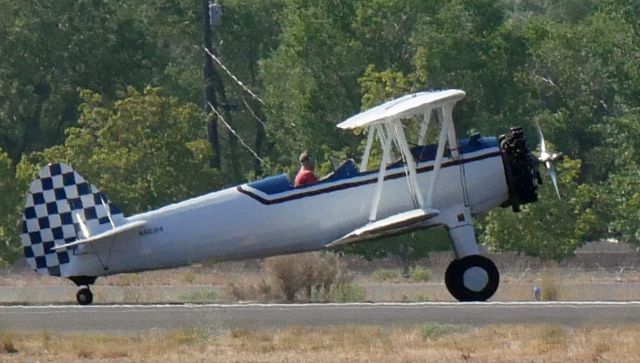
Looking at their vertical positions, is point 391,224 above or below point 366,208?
below

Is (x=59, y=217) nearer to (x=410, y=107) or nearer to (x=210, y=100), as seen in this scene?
(x=410, y=107)

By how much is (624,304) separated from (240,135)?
3669 centimetres

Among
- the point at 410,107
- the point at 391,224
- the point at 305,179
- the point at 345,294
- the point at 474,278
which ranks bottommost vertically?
the point at 345,294

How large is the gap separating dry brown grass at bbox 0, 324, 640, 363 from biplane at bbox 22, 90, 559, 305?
13.6 feet

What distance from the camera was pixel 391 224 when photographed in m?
20.4

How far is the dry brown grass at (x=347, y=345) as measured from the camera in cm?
1470

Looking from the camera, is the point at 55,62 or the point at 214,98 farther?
the point at 55,62

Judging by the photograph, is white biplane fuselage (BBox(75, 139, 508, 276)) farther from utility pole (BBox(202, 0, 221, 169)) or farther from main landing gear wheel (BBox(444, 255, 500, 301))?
utility pole (BBox(202, 0, 221, 169))

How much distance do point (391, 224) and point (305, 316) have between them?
2494 mm

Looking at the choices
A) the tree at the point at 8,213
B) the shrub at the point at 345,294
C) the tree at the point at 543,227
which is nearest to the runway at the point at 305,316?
the shrub at the point at 345,294

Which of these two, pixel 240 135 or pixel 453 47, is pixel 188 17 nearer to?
pixel 240 135

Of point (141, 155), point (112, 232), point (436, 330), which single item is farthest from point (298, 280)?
point (141, 155)

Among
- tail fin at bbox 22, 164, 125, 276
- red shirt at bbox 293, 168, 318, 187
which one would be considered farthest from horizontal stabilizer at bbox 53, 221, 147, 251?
red shirt at bbox 293, 168, 318, 187

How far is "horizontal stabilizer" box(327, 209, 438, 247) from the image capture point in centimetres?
2041
